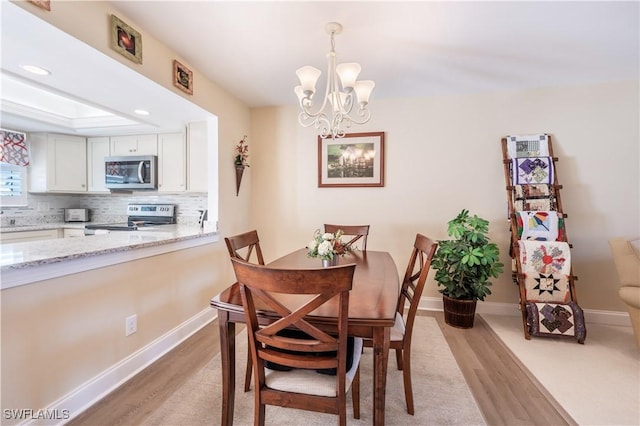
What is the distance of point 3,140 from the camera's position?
3295 mm

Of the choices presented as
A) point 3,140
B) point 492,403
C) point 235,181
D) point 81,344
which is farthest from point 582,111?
point 3,140

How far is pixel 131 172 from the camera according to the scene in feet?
11.3

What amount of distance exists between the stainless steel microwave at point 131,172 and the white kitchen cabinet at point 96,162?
18 centimetres

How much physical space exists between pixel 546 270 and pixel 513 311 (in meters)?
0.69

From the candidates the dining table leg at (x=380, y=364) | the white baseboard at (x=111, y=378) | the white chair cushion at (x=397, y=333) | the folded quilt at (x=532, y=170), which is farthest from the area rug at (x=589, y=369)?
the white baseboard at (x=111, y=378)

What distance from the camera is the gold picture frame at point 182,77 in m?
2.19

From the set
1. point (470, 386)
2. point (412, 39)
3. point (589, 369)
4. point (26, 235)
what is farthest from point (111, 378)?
point (589, 369)

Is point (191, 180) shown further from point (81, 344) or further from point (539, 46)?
point (539, 46)

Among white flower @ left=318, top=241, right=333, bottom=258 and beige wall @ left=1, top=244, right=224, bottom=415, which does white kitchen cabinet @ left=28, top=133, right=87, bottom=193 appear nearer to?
beige wall @ left=1, top=244, right=224, bottom=415

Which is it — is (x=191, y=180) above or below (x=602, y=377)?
above

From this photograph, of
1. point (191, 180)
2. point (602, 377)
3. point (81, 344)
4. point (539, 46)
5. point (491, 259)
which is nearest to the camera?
point (81, 344)

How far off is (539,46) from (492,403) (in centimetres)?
248

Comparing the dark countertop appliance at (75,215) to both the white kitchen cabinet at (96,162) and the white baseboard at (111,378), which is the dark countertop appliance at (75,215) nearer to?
the white kitchen cabinet at (96,162)

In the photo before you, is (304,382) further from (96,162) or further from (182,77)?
(96,162)
